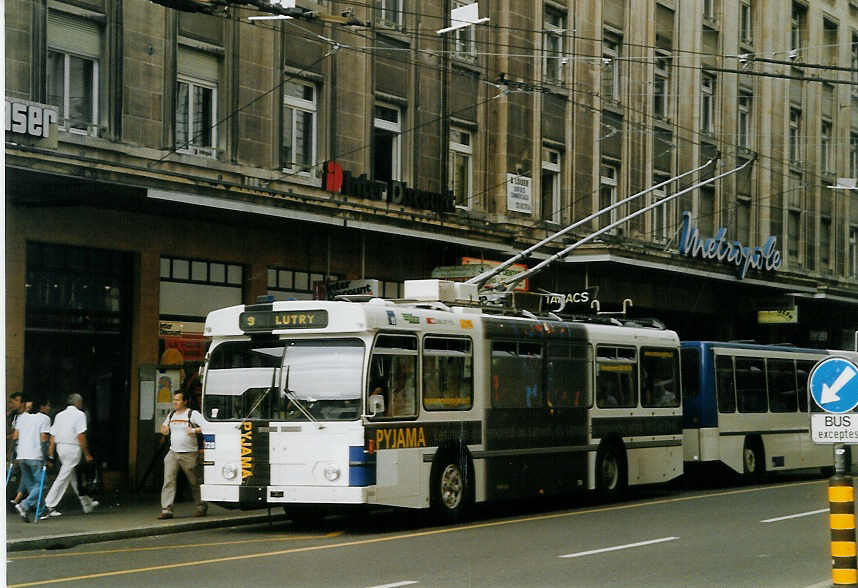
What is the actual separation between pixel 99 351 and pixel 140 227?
2.13m

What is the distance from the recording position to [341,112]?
→ 2677 centimetres

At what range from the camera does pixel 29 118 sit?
62.2 ft

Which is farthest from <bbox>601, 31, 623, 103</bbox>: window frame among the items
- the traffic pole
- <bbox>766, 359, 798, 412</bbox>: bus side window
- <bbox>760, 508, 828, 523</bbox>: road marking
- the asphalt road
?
the traffic pole

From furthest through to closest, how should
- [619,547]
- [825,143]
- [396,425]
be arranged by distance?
1. [825,143]
2. [396,425]
3. [619,547]

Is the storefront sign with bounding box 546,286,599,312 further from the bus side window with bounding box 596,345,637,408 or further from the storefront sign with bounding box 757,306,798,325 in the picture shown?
the storefront sign with bounding box 757,306,798,325

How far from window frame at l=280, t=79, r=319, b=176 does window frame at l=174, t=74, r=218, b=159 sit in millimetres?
1717

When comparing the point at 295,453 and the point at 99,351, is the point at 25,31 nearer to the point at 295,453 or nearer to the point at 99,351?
the point at 99,351

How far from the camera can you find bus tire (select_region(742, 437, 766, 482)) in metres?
27.0

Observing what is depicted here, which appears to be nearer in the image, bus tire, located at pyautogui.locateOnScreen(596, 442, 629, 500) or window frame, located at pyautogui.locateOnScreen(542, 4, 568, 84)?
bus tire, located at pyautogui.locateOnScreen(596, 442, 629, 500)

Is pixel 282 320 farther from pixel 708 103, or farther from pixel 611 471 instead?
pixel 708 103

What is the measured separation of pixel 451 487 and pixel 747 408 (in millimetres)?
11113

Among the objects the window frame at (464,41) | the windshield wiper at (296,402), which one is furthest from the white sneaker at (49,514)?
the window frame at (464,41)

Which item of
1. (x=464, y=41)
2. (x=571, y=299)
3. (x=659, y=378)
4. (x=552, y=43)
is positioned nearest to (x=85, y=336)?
(x=659, y=378)

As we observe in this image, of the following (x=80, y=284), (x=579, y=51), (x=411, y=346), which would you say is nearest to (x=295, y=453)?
(x=411, y=346)
